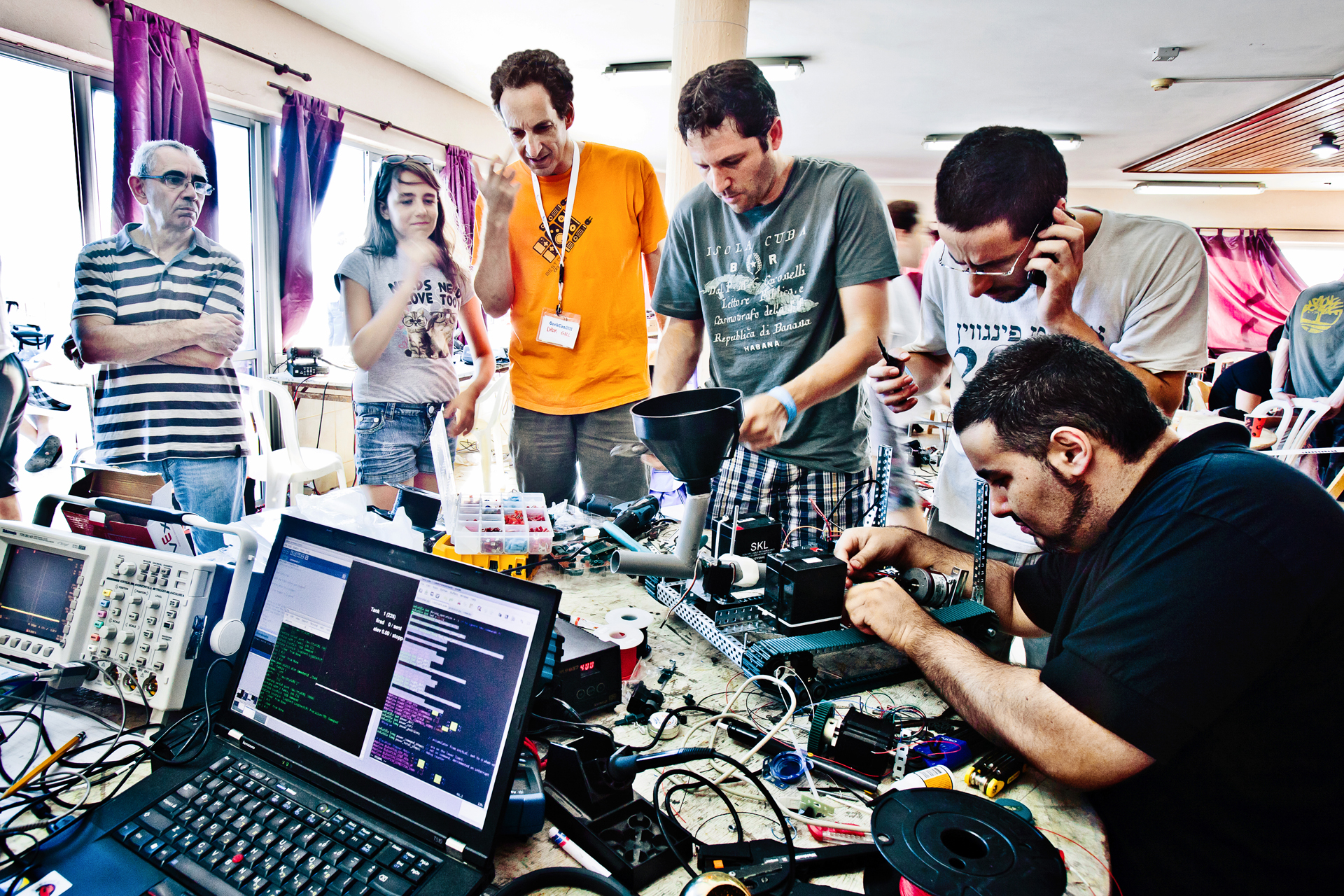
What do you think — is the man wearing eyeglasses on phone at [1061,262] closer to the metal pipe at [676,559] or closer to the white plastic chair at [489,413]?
the metal pipe at [676,559]

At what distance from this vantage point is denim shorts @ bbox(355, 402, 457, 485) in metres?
2.63

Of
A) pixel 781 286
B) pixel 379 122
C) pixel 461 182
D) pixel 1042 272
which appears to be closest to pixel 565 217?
pixel 781 286

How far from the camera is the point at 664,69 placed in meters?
5.45

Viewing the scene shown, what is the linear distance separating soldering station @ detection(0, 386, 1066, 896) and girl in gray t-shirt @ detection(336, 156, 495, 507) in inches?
55.7

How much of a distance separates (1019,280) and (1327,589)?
86cm

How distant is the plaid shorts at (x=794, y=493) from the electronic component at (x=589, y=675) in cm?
67

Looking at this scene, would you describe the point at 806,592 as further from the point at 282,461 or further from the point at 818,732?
the point at 282,461

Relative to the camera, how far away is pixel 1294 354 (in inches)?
157

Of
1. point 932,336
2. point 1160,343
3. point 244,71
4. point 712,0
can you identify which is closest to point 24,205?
point 244,71

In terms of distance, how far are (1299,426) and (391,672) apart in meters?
4.76

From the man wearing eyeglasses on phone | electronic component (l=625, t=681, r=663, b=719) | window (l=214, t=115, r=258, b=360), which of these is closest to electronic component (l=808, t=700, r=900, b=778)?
electronic component (l=625, t=681, r=663, b=719)

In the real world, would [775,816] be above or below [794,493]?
below

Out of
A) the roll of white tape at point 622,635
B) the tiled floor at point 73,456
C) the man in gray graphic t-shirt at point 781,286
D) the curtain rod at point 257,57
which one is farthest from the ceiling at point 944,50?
the roll of white tape at point 622,635

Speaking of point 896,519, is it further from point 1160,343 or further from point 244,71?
point 244,71
